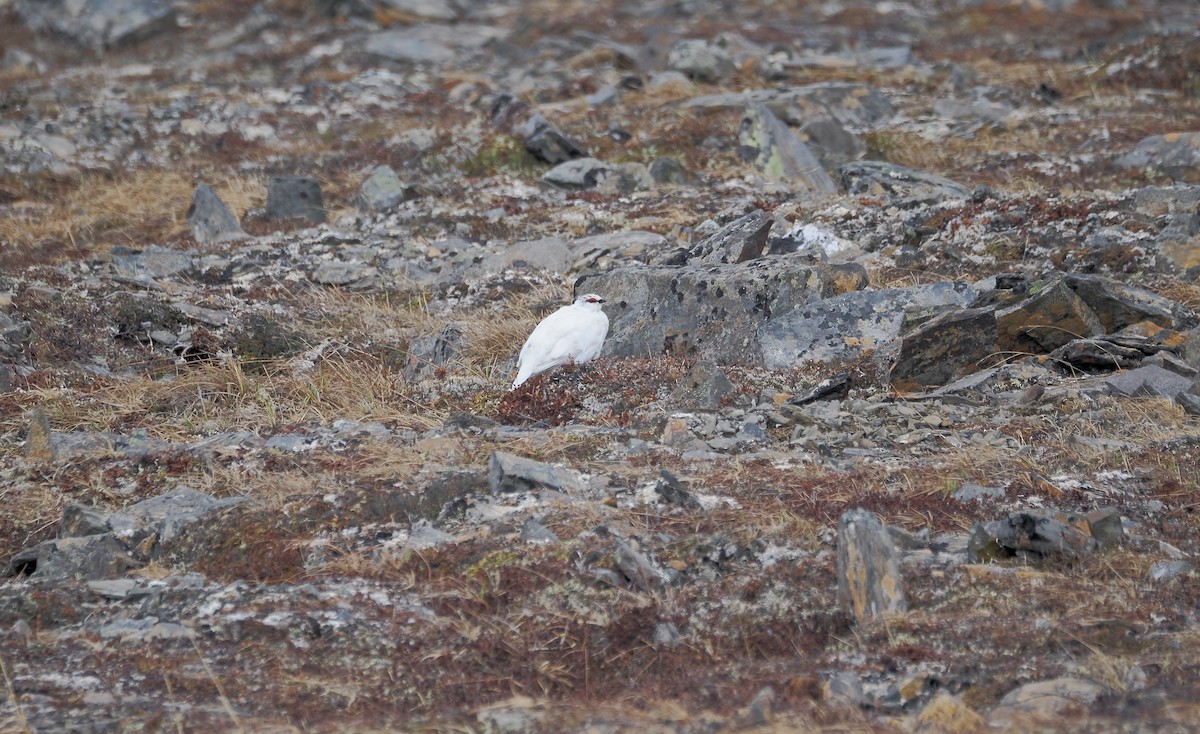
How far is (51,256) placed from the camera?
12000 mm

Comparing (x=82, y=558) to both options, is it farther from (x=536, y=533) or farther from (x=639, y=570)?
(x=639, y=570)

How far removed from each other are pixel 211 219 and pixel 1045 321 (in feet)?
28.7

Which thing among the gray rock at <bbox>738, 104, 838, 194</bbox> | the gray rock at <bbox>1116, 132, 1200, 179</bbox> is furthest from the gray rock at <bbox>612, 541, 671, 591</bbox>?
the gray rock at <bbox>1116, 132, 1200, 179</bbox>

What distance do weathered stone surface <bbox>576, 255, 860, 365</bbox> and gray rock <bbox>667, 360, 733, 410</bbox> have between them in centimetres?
77

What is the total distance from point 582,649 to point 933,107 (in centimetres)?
1290

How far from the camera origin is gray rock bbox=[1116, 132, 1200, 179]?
12.9 meters

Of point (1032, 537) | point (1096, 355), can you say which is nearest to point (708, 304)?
point (1096, 355)

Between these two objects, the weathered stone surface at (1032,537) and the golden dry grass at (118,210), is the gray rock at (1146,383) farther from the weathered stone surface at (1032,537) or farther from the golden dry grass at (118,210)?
the golden dry grass at (118,210)

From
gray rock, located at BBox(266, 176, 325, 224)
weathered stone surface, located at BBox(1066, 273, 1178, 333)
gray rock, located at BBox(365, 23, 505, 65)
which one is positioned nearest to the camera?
weathered stone surface, located at BBox(1066, 273, 1178, 333)

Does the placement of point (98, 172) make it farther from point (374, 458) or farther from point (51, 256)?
point (374, 458)

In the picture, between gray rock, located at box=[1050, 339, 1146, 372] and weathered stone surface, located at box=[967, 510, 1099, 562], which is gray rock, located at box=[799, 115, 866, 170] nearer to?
gray rock, located at box=[1050, 339, 1146, 372]

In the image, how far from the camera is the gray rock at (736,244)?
9609 mm

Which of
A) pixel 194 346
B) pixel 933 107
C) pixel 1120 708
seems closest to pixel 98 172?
pixel 194 346

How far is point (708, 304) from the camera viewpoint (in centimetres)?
881
